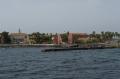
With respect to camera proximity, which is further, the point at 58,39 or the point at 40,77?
the point at 58,39

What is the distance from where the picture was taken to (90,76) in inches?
1480

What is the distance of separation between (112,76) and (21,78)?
8980mm

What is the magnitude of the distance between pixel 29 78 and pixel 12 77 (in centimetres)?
214

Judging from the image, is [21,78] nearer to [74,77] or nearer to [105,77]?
[74,77]

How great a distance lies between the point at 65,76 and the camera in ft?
124

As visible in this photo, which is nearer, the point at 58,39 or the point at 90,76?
the point at 90,76

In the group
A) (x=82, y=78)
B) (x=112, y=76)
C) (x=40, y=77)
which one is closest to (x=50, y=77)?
(x=40, y=77)

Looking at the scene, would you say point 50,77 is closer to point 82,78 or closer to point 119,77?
point 82,78

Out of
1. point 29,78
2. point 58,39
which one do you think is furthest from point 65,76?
point 58,39

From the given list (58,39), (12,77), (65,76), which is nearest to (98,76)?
(65,76)

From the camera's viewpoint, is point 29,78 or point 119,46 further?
point 119,46

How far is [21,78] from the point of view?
3650 centimetres

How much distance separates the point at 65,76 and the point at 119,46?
15139cm

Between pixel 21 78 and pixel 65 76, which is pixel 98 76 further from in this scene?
pixel 21 78
